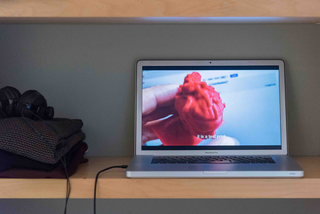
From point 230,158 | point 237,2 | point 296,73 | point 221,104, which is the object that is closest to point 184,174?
point 230,158

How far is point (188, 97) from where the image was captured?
0.85 metres

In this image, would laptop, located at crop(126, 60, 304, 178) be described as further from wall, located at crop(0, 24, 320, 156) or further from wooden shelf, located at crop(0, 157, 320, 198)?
wooden shelf, located at crop(0, 157, 320, 198)

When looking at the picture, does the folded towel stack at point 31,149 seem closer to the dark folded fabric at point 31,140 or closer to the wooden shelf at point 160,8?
the dark folded fabric at point 31,140

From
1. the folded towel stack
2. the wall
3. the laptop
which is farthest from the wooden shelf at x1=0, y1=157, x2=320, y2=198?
the wall

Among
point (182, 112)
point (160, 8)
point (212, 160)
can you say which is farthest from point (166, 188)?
point (160, 8)

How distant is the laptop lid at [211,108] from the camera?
0.84m

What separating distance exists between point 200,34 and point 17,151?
0.65m

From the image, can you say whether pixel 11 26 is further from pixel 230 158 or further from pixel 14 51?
pixel 230 158

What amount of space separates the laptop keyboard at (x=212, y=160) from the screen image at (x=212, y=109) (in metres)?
0.05

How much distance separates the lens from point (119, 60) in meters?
0.92

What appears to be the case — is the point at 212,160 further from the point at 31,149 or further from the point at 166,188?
the point at 31,149

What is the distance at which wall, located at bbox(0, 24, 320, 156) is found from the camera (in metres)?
0.91
